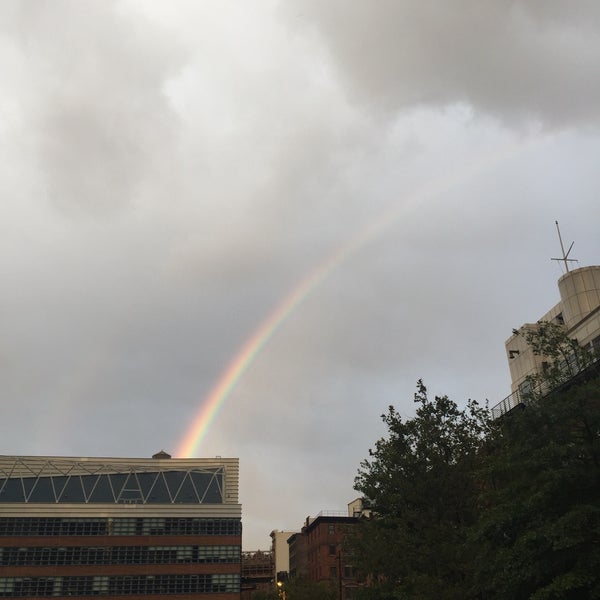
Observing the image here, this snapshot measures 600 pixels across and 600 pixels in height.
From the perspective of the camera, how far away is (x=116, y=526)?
297 feet

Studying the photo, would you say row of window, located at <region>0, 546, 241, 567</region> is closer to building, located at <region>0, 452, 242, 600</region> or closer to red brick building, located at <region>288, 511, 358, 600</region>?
building, located at <region>0, 452, 242, 600</region>

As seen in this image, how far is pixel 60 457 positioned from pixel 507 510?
9768cm

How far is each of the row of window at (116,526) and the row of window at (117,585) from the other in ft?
19.1

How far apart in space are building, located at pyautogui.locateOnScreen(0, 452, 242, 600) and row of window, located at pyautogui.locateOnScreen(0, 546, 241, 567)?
127mm

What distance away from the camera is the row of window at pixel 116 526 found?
88188 mm

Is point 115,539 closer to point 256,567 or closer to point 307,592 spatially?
point 307,592

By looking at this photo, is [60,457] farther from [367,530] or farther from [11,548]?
[367,530]

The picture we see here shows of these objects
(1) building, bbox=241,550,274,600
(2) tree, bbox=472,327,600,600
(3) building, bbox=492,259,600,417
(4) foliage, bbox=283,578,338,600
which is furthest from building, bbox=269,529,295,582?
(2) tree, bbox=472,327,600,600

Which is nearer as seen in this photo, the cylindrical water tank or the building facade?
the cylindrical water tank

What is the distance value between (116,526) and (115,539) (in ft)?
5.78

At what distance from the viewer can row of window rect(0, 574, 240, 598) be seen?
84.3 metres

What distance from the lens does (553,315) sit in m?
68.5

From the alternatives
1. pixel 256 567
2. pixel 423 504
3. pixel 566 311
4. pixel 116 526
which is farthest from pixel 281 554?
pixel 423 504

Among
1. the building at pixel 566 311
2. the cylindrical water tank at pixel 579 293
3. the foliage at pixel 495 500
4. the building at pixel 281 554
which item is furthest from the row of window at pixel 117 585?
the building at pixel 281 554
